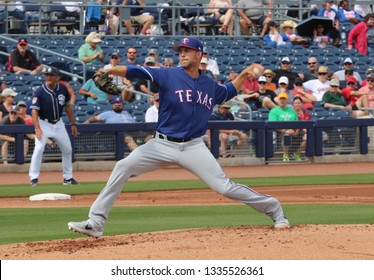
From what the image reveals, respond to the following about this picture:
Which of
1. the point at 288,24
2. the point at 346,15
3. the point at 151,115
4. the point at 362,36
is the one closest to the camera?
the point at 151,115

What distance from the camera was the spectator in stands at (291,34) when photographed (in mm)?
27125

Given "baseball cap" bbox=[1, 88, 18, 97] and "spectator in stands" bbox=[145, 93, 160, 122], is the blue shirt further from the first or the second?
"baseball cap" bbox=[1, 88, 18, 97]

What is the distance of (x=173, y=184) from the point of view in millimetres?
17797

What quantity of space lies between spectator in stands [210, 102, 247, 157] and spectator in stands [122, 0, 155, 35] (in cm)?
463

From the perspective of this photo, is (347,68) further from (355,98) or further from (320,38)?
(320,38)

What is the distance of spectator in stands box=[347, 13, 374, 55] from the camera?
90.2 feet

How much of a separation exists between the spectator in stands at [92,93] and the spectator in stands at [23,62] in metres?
1.11

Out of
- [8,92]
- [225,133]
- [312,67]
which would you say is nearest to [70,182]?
[8,92]

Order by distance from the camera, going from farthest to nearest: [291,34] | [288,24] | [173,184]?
[291,34]
[288,24]
[173,184]

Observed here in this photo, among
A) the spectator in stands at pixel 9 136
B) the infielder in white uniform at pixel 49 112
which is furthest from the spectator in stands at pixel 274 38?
the infielder in white uniform at pixel 49 112

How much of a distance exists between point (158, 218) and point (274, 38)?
1509cm

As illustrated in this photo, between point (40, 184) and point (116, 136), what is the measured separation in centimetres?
319

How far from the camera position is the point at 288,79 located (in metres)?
23.9

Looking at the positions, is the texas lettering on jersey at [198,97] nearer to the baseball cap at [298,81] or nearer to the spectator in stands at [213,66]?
the baseball cap at [298,81]
